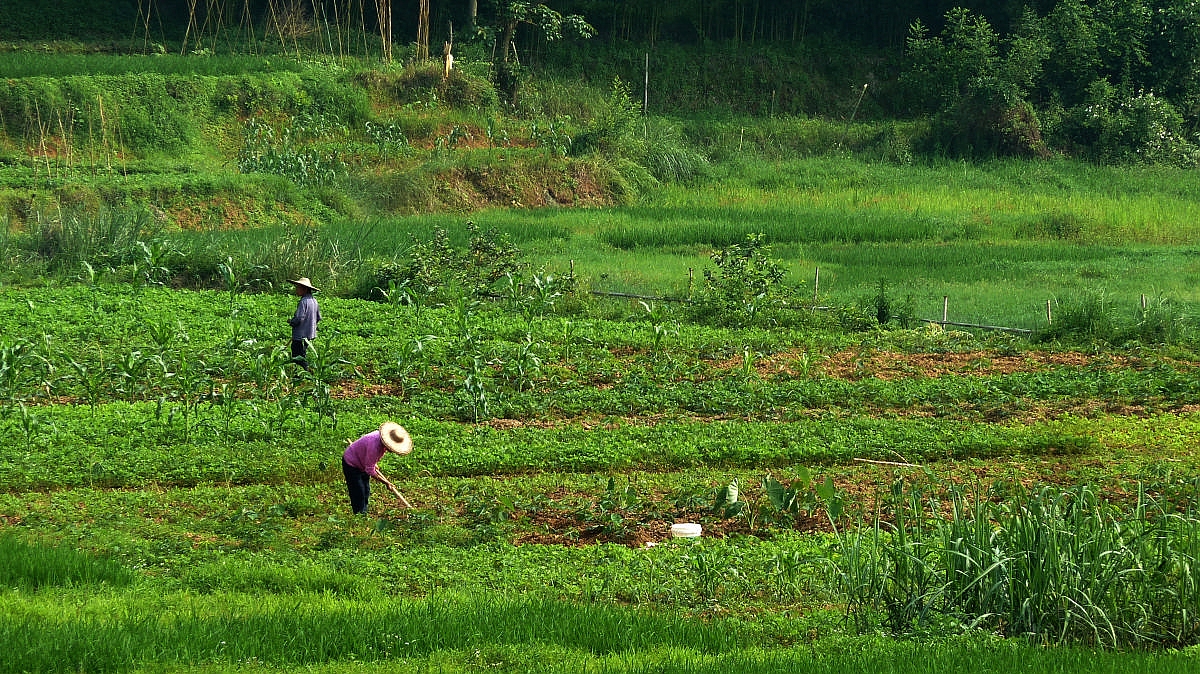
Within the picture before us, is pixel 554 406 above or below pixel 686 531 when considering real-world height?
below

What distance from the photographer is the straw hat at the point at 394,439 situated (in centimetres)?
1089

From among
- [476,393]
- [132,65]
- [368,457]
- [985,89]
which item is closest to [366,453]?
[368,457]

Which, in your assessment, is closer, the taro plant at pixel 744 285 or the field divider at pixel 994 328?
the field divider at pixel 994 328

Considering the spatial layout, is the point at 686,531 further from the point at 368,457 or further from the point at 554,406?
the point at 554,406

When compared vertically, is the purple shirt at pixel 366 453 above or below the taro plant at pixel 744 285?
above

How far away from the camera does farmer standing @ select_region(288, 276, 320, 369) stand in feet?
53.5

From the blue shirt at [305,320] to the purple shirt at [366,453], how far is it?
5475 millimetres

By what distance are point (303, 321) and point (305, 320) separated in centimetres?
3

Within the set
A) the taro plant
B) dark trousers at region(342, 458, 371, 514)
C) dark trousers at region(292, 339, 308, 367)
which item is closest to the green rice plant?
dark trousers at region(342, 458, 371, 514)

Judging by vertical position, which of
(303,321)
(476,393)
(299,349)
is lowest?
(476,393)

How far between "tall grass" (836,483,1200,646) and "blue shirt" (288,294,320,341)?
9.14 m

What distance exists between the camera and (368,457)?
11086 mm

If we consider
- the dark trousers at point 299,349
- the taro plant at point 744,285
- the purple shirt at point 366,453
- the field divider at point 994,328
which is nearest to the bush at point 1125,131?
the field divider at point 994,328

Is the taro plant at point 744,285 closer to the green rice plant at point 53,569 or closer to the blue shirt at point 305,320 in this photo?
the blue shirt at point 305,320
